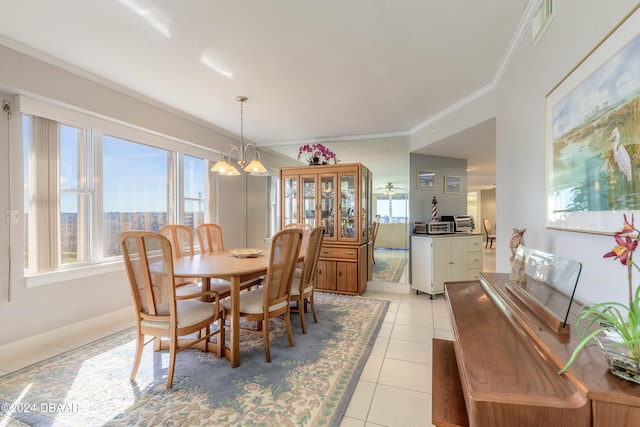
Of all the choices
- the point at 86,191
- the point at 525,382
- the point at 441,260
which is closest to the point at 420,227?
the point at 441,260

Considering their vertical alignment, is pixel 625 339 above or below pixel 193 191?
below

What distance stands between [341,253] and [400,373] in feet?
7.13

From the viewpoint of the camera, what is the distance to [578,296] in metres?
1.25

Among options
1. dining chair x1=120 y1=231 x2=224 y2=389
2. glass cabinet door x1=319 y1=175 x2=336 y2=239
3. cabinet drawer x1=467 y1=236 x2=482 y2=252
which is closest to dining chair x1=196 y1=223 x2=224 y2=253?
dining chair x1=120 y1=231 x2=224 y2=389

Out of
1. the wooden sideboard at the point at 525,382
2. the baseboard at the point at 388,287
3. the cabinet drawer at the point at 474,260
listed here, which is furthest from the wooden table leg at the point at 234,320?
the cabinet drawer at the point at 474,260

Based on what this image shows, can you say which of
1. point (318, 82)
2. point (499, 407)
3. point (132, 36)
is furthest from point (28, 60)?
point (499, 407)

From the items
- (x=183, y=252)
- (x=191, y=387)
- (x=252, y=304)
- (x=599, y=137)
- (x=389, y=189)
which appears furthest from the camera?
(x=389, y=189)

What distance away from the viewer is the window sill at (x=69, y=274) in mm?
2367

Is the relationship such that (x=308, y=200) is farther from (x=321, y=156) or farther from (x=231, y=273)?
(x=231, y=273)

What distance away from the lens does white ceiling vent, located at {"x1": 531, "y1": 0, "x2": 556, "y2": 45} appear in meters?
1.52

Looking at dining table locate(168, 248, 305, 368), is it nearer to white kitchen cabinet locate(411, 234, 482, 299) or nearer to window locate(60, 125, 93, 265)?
window locate(60, 125, 93, 265)

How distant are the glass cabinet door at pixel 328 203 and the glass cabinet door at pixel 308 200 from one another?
0.16m

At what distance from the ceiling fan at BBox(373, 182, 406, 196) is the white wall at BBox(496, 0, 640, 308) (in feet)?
6.63

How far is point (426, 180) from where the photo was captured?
443 centimetres
